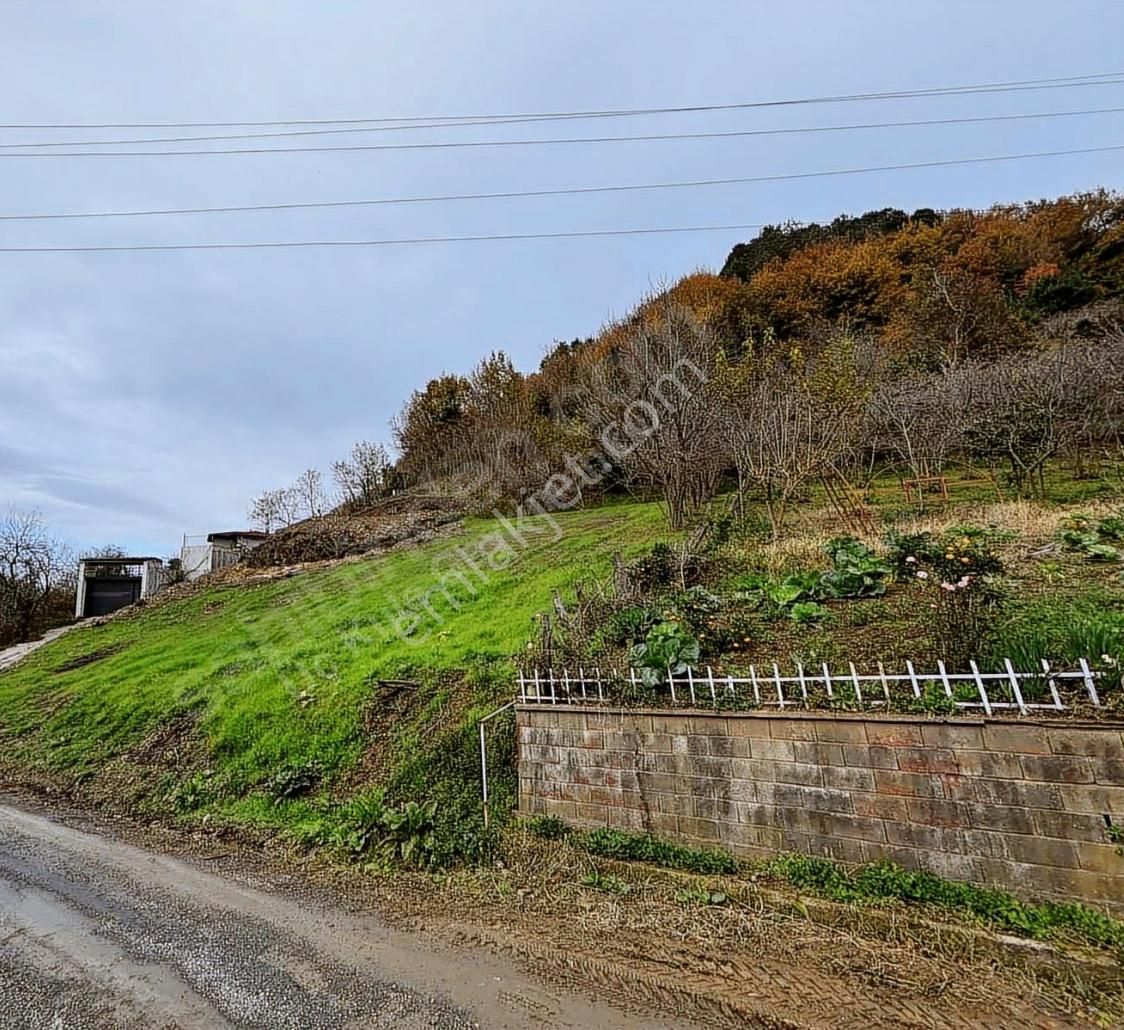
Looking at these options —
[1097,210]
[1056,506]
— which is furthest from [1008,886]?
[1097,210]

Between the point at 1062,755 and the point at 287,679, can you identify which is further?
the point at 287,679

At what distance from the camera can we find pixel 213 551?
22.3 m

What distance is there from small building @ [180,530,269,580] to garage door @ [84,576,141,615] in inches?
73.1

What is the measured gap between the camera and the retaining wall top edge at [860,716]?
2.95 m

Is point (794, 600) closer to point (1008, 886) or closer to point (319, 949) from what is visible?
point (1008, 886)

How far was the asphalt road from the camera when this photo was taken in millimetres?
2824

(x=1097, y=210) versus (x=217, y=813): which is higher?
(x=1097, y=210)

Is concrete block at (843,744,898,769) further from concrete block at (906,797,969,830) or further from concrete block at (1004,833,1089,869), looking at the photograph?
concrete block at (1004,833,1089,869)

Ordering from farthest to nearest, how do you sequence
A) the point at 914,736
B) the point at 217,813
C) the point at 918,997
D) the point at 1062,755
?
the point at 217,813 → the point at 914,736 → the point at 1062,755 → the point at 918,997

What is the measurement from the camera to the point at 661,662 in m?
4.58

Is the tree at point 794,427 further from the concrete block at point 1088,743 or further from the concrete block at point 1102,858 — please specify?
the concrete block at point 1102,858

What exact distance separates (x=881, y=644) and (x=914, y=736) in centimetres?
125

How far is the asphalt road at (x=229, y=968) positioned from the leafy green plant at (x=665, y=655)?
2.10 meters

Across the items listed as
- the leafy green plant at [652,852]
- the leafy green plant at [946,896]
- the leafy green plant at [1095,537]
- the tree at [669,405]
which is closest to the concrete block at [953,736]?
the leafy green plant at [946,896]
